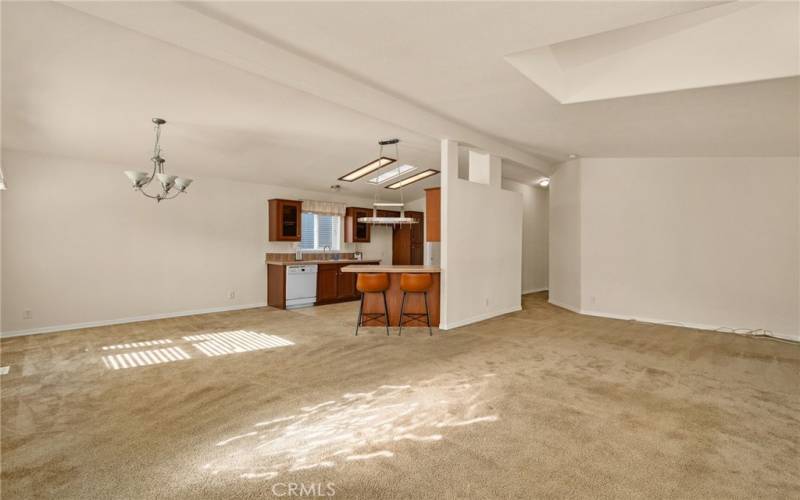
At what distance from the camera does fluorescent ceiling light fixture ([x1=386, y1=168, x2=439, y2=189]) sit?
7.46 metres

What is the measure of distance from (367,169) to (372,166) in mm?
180

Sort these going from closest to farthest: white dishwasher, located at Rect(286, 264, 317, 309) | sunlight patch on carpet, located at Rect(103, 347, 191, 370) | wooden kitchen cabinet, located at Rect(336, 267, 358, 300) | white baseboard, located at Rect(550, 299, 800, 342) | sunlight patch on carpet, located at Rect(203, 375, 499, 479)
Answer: sunlight patch on carpet, located at Rect(203, 375, 499, 479) < sunlight patch on carpet, located at Rect(103, 347, 191, 370) < white baseboard, located at Rect(550, 299, 800, 342) < white dishwasher, located at Rect(286, 264, 317, 309) < wooden kitchen cabinet, located at Rect(336, 267, 358, 300)

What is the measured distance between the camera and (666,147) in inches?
197

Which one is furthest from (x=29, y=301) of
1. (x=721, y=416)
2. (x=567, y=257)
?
(x=567, y=257)

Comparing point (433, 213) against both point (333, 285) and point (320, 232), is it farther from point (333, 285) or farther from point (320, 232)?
point (320, 232)

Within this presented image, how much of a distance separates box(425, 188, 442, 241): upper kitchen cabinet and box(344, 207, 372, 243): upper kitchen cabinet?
9.45ft

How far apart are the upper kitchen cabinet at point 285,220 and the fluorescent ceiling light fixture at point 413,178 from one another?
210 cm

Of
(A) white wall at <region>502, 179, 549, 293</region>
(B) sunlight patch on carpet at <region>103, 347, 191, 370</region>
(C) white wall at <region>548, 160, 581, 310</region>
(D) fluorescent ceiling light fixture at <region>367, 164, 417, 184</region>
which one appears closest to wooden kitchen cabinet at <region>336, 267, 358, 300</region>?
(D) fluorescent ceiling light fixture at <region>367, 164, 417, 184</region>

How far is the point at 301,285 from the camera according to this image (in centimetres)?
673

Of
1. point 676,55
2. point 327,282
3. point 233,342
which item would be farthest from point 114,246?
point 676,55

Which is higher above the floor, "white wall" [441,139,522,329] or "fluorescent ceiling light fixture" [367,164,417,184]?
"fluorescent ceiling light fixture" [367,164,417,184]

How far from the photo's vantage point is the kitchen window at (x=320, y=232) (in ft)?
25.2

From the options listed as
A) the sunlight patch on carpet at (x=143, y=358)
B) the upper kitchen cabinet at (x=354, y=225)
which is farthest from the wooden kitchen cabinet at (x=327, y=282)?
the sunlight patch on carpet at (x=143, y=358)

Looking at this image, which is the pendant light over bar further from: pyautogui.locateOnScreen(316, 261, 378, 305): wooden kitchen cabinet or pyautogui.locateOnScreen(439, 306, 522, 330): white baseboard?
pyautogui.locateOnScreen(439, 306, 522, 330): white baseboard
